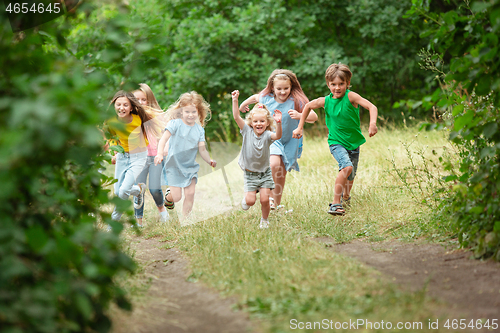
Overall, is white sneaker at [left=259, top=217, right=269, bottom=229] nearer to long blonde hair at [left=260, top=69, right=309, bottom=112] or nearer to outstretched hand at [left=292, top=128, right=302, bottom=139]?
outstretched hand at [left=292, top=128, right=302, bottom=139]

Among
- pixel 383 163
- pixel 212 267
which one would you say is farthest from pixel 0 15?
pixel 383 163

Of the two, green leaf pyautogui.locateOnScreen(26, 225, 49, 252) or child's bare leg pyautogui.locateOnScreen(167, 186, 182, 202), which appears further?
child's bare leg pyautogui.locateOnScreen(167, 186, 182, 202)

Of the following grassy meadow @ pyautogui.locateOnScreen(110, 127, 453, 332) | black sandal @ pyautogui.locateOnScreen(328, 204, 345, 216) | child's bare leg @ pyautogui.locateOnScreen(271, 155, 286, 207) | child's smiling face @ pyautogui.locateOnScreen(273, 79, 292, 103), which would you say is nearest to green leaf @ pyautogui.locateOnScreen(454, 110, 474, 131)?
grassy meadow @ pyautogui.locateOnScreen(110, 127, 453, 332)

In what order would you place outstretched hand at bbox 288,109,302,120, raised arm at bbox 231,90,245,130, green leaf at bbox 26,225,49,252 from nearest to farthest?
green leaf at bbox 26,225,49,252, raised arm at bbox 231,90,245,130, outstretched hand at bbox 288,109,302,120

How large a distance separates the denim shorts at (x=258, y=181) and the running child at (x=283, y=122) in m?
0.63

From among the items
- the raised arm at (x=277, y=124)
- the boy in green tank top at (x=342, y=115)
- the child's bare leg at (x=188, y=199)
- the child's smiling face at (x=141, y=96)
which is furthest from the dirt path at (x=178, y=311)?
the child's smiling face at (x=141, y=96)

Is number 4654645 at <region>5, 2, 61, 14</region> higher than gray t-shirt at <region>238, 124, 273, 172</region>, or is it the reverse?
number 4654645 at <region>5, 2, 61, 14</region>

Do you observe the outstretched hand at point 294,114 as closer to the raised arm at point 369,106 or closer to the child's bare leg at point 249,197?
the raised arm at point 369,106

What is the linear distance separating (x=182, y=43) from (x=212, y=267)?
898 cm

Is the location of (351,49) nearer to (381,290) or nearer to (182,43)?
(182,43)

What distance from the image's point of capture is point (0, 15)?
2.05 meters

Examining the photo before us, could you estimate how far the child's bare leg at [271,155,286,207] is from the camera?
5.91 m

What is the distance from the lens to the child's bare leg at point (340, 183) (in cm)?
525

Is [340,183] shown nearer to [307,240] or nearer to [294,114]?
[294,114]
